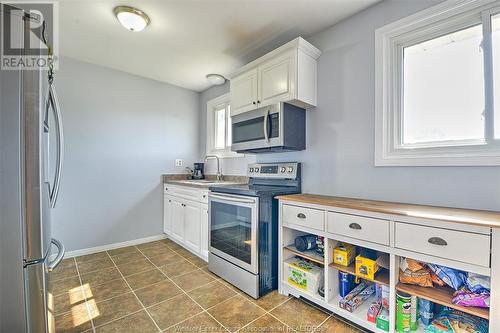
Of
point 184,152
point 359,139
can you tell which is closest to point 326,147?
point 359,139

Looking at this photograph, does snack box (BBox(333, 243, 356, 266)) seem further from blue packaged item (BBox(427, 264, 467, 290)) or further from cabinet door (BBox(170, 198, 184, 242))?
cabinet door (BBox(170, 198, 184, 242))

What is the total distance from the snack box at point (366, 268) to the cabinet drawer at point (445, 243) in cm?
26

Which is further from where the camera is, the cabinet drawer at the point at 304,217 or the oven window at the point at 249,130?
the oven window at the point at 249,130

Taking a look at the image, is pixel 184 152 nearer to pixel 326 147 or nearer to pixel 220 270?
pixel 220 270

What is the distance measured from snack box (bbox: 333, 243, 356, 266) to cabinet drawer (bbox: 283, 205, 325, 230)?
0.21 metres

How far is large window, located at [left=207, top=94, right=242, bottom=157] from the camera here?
3.46 meters

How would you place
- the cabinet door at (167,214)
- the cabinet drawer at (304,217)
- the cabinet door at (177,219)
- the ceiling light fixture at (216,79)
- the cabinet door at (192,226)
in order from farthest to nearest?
the cabinet door at (167,214) → the ceiling light fixture at (216,79) → the cabinet door at (177,219) → the cabinet door at (192,226) → the cabinet drawer at (304,217)

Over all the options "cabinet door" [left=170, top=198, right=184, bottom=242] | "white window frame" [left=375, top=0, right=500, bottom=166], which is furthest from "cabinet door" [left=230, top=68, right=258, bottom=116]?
"cabinet door" [left=170, top=198, right=184, bottom=242]

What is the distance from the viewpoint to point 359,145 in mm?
1896

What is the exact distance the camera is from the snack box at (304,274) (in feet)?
5.72

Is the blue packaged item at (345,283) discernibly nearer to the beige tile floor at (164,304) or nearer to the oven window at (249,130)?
the beige tile floor at (164,304)

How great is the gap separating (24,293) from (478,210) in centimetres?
237

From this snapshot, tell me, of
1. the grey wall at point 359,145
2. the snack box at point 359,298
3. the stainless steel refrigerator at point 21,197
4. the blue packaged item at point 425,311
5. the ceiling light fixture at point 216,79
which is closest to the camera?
the stainless steel refrigerator at point 21,197

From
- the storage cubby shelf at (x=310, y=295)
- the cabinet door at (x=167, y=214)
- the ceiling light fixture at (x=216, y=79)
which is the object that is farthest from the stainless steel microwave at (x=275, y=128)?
the cabinet door at (x=167, y=214)
